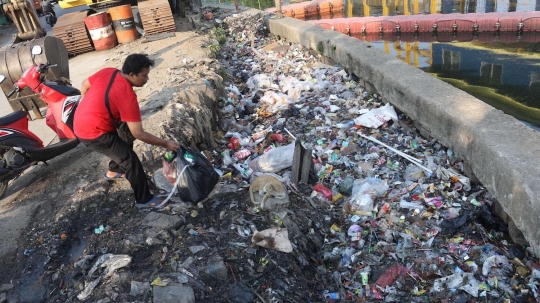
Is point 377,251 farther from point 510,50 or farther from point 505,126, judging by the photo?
point 510,50

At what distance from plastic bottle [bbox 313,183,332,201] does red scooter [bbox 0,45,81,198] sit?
2.59 meters

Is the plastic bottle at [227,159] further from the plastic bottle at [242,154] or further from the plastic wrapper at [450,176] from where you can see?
the plastic wrapper at [450,176]

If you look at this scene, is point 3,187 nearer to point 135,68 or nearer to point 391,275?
point 135,68

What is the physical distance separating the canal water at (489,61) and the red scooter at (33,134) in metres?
5.98

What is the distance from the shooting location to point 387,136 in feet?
16.0

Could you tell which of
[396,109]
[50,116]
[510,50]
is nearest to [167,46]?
[50,116]

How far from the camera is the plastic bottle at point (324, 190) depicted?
3.94 meters

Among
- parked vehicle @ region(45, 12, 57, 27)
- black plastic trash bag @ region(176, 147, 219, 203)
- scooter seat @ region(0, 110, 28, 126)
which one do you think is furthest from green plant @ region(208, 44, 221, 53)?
parked vehicle @ region(45, 12, 57, 27)

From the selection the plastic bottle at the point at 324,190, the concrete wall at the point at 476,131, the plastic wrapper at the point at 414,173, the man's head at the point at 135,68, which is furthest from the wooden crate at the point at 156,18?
the plastic wrapper at the point at 414,173

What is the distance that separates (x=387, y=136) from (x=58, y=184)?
3.62 metres

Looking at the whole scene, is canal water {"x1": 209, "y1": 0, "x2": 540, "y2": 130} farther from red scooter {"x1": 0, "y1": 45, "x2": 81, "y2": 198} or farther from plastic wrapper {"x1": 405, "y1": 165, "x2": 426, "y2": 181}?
red scooter {"x1": 0, "y1": 45, "x2": 81, "y2": 198}

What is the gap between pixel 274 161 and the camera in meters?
4.34

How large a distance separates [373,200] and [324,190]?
48 cm

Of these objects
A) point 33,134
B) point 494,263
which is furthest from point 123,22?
point 494,263
